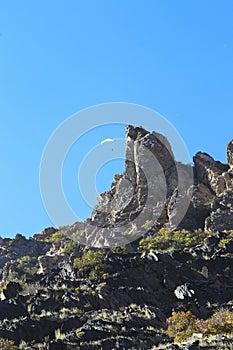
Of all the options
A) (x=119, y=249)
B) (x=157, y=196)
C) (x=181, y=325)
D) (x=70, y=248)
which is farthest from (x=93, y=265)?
(x=157, y=196)

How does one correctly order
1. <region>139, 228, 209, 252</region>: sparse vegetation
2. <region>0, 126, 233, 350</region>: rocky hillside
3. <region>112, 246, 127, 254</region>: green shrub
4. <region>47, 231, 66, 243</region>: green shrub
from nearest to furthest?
<region>0, 126, 233, 350</region>: rocky hillside, <region>139, 228, 209, 252</region>: sparse vegetation, <region>112, 246, 127, 254</region>: green shrub, <region>47, 231, 66, 243</region>: green shrub

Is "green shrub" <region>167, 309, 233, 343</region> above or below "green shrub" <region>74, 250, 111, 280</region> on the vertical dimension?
below

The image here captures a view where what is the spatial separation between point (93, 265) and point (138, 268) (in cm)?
644

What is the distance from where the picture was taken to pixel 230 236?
3017 inches

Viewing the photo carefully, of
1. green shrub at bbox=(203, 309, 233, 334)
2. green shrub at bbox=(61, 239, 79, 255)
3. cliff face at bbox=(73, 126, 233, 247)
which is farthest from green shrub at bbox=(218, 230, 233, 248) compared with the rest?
green shrub at bbox=(61, 239, 79, 255)

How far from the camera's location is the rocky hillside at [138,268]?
1745 inches

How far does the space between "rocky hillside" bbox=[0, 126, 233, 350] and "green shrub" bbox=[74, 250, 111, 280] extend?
171 millimetres

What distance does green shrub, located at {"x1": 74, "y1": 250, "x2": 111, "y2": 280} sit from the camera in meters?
66.0

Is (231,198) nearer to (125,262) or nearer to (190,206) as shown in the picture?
(190,206)

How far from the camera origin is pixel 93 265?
68.0 m

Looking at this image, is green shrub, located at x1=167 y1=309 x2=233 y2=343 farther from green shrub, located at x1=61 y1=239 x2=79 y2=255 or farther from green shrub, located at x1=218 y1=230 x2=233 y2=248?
green shrub, located at x1=61 y1=239 x2=79 y2=255

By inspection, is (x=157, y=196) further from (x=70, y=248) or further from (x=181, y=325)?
(x=181, y=325)

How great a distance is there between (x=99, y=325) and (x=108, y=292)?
35.4ft

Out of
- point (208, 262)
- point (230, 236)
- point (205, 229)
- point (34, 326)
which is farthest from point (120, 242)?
point (34, 326)
